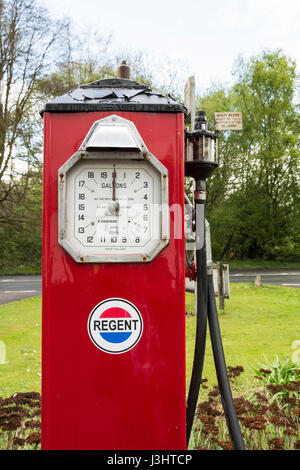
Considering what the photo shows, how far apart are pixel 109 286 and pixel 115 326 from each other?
17 cm

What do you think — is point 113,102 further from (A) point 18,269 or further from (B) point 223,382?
(A) point 18,269

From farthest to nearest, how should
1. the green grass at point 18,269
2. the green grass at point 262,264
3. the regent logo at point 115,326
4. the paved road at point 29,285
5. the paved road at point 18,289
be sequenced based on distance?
the green grass at point 262,264 < the green grass at point 18,269 < the paved road at point 29,285 < the paved road at point 18,289 < the regent logo at point 115,326

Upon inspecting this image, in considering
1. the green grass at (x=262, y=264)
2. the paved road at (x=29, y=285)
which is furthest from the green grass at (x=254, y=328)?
the green grass at (x=262, y=264)

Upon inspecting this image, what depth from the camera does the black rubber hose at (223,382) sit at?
2.14m

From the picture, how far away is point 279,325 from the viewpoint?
5.96 metres

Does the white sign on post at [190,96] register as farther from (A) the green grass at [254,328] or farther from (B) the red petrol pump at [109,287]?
(A) the green grass at [254,328]

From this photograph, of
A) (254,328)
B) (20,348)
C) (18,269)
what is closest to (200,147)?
(20,348)

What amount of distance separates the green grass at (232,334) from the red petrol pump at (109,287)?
71.9 inches

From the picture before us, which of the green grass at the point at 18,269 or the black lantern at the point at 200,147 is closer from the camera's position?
the black lantern at the point at 200,147

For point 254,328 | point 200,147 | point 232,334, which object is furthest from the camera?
point 254,328

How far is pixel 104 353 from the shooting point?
176cm

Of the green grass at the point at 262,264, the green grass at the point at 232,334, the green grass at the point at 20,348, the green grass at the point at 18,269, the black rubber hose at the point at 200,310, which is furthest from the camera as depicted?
the green grass at the point at 262,264

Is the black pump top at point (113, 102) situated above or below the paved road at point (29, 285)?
above

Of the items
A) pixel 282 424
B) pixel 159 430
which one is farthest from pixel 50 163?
pixel 282 424
